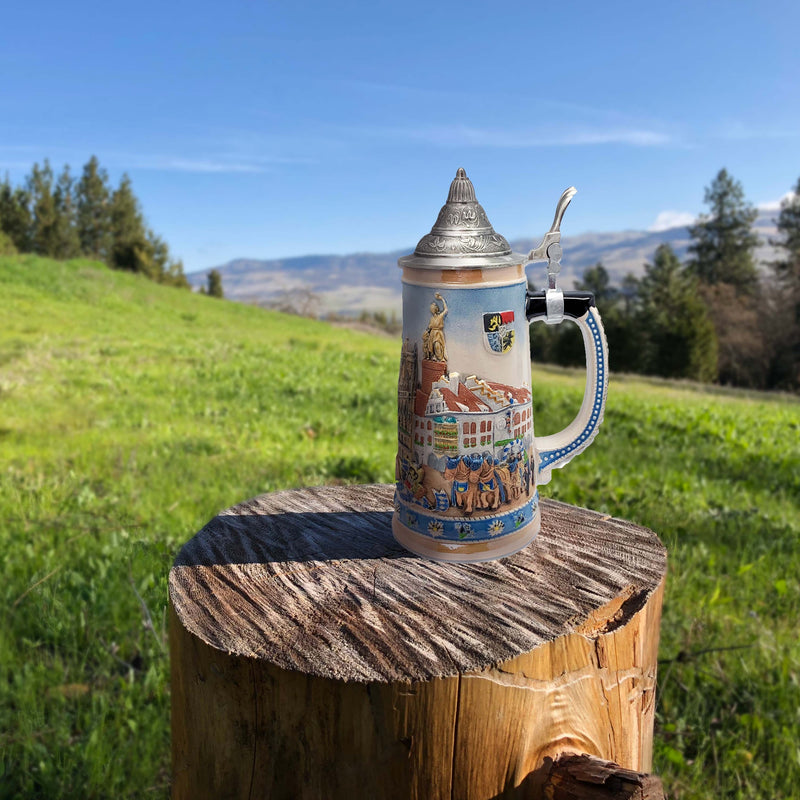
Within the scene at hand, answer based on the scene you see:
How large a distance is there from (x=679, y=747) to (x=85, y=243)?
5463 centimetres

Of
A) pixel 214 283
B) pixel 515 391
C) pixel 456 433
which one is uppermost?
pixel 214 283

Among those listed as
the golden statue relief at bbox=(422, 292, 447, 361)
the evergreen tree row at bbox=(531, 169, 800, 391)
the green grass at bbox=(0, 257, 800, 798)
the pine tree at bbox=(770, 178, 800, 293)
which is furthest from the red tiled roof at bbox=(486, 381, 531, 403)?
the pine tree at bbox=(770, 178, 800, 293)

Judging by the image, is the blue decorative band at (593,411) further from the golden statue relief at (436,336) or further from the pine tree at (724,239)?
the pine tree at (724,239)

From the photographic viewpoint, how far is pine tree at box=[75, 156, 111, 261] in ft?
166

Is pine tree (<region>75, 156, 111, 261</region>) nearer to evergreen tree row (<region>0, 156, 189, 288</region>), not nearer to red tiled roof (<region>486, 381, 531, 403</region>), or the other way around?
evergreen tree row (<region>0, 156, 189, 288</region>)

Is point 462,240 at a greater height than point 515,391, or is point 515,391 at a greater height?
point 462,240

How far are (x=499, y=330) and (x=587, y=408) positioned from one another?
17.0 inches

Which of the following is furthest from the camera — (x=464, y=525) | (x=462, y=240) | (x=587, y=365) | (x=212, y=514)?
(x=212, y=514)

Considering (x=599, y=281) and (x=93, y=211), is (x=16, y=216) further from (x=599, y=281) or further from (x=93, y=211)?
(x=599, y=281)

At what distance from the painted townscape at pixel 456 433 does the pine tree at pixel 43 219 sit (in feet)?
166

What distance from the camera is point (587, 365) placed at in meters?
2.16

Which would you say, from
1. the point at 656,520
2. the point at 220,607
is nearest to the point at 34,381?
the point at 656,520

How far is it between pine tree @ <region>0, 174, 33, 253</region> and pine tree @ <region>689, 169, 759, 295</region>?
46254 millimetres

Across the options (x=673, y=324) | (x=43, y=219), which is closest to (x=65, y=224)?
(x=43, y=219)
